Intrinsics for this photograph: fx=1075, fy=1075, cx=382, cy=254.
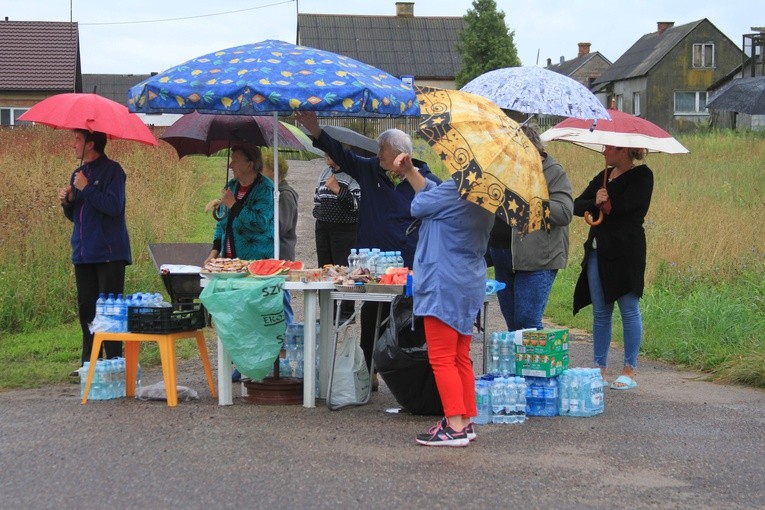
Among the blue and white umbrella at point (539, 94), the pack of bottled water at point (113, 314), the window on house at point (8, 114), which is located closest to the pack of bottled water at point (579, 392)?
the blue and white umbrella at point (539, 94)

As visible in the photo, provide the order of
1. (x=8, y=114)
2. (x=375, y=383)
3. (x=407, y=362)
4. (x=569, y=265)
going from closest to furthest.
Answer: (x=407, y=362)
(x=375, y=383)
(x=569, y=265)
(x=8, y=114)

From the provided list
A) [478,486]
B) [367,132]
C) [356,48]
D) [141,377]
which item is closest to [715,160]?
[367,132]

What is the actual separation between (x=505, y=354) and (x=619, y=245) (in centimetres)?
145

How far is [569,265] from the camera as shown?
1555cm

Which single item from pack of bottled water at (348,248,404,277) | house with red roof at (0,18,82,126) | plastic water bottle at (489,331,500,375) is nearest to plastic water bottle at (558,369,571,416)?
plastic water bottle at (489,331,500,375)

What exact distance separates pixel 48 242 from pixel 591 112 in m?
7.37

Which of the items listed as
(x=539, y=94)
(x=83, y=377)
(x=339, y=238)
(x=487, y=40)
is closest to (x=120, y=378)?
(x=83, y=377)

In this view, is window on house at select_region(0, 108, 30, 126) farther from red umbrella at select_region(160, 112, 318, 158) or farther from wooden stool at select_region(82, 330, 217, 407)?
wooden stool at select_region(82, 330, 217, 407)

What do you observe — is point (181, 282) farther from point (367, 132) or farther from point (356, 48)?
point (356, 48)

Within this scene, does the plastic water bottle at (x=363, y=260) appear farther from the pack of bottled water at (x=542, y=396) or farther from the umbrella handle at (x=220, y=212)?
the umbrella handle at (x=220, y=212)

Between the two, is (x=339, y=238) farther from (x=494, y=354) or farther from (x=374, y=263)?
(x=494, y=354)

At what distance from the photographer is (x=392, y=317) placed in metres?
7.39

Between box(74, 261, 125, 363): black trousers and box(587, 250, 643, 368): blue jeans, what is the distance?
12.5 feet

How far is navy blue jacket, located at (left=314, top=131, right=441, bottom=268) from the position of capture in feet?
26.3
